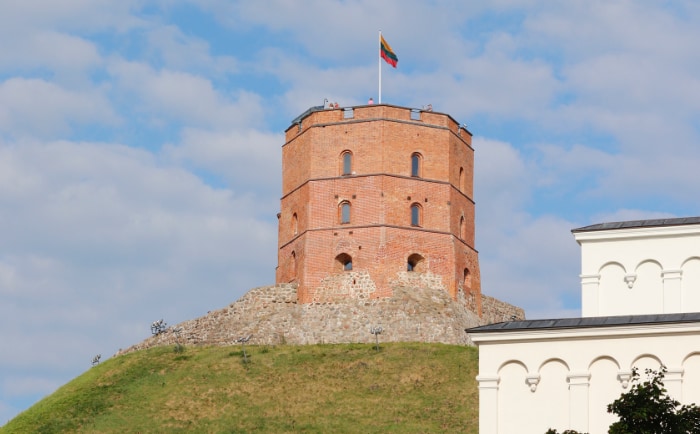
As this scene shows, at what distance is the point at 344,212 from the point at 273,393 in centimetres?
1489

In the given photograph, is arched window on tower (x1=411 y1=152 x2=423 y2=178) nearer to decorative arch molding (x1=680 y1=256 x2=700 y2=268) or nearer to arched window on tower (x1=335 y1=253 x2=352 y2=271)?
arched window on tower (x1=335 y1=253 x2=352 y2=271)

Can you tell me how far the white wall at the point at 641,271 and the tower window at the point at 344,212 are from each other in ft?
86.7

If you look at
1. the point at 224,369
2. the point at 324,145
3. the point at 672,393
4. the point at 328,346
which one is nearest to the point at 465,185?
the point at 324,145

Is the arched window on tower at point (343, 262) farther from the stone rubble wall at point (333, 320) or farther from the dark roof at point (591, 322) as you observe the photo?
the dark roof at point (591, 322)

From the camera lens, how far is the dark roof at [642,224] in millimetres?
52531

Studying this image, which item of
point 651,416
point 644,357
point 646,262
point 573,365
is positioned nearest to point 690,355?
point 644,357

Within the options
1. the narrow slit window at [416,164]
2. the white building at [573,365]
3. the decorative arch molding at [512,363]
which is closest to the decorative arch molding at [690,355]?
the white building at [573,365]

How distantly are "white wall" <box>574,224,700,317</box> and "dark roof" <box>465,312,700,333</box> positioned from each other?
20.9 ft

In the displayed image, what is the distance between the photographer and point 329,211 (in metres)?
78.4

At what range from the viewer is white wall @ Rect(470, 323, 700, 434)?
4300 centimetres

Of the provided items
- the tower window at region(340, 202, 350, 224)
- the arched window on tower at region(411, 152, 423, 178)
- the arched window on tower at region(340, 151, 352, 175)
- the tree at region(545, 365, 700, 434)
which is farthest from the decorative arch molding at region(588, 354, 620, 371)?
the arched window on tower at region(340, 151, 352, 175)

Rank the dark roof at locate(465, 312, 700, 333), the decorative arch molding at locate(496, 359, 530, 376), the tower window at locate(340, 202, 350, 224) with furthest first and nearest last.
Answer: the tower window at locate(340, 202, 350, 224), the decorative arch molding at locate(496, 359, 530, 376), the dark roof at locate(465, 312, 700, 333)

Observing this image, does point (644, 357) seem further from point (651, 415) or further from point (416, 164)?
point (416, 164)

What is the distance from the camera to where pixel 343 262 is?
78125mm
